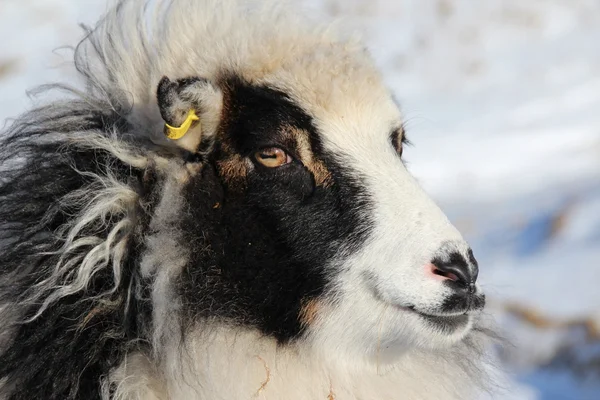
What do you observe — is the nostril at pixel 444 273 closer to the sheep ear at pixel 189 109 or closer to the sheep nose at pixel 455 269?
the sheep nose at pixel 455 269

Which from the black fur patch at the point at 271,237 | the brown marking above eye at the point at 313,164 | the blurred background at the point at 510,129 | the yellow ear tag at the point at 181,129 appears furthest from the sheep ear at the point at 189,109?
the blurred background at the point at 510,129

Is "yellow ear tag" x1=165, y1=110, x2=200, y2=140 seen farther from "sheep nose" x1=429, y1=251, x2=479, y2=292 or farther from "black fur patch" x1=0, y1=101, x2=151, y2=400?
"sheep nose" x1=429, y1=251, x2=479, y2=292

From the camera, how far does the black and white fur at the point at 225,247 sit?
2834 millimetres

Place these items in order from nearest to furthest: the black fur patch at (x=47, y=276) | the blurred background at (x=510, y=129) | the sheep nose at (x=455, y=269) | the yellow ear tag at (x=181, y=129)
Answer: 1. the sheep nose at (x=455, y=269)
2. the black fur patch at (x=47, y=276)
3. the yellow ear tag at (x=181, y=129)
4. the blurred background at (x=510, y=129)

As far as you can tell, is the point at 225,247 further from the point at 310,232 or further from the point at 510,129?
the point at 510,129

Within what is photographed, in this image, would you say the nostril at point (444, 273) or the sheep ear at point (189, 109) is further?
the sheep ear at point (189, 109)

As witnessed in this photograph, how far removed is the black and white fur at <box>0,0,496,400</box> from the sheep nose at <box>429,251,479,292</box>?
0.01 m

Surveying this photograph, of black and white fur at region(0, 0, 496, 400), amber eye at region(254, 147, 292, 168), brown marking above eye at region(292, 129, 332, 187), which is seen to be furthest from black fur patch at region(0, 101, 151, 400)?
brown marking above eye at region(292, 129, 332, 187)

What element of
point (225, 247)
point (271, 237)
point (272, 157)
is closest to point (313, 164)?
point (272, 157)

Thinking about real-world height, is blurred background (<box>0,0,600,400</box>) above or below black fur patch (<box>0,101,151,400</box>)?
above

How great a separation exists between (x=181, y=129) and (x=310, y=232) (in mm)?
562

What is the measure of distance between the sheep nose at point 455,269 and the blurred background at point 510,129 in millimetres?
1329

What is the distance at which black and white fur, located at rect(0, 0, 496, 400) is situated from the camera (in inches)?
112

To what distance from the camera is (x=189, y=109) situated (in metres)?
2.97
